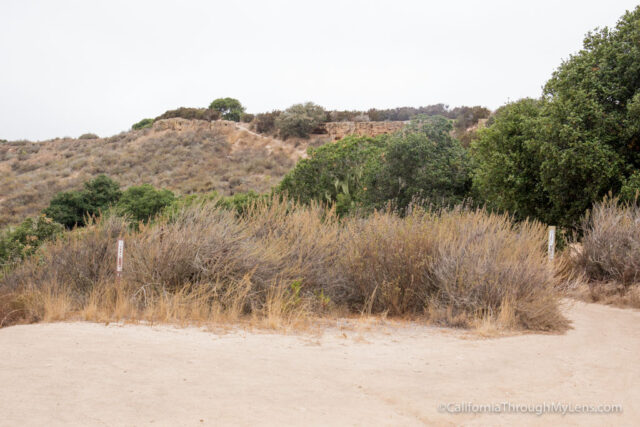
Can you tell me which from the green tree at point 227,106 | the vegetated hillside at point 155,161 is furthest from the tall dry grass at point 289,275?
the green tree at point 227,106

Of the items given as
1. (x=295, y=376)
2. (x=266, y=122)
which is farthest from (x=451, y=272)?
(x=266, y=122)

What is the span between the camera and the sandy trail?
451 cm

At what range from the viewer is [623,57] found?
47.4ft

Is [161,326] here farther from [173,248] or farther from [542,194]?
[542,194]

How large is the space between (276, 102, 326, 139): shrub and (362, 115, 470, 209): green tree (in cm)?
2932

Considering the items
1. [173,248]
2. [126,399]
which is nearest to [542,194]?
[173,248]

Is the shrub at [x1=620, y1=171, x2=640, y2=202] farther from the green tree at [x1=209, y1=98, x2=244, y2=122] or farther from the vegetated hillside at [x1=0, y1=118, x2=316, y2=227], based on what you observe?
the green tree at [x1=209, y1=98, x2=244, y2=122]

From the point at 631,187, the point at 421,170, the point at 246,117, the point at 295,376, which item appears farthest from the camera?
the point at 246,117

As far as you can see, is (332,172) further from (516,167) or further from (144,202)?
(144,202)

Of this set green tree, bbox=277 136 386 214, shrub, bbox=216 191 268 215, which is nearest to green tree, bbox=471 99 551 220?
green tree, bbox=277 136 386 214

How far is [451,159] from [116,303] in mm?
14172

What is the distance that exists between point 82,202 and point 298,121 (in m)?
24.9

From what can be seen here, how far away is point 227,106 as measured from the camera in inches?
2432

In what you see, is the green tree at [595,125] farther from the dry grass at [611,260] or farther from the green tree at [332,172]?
the green tree at [332,172]
